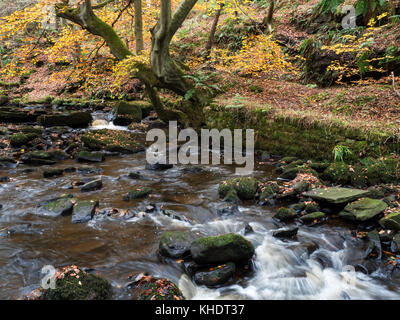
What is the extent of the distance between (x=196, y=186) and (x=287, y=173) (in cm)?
249

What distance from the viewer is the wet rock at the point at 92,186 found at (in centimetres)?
656

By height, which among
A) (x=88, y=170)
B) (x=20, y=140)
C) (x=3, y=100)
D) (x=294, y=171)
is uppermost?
(x=3, y=100)

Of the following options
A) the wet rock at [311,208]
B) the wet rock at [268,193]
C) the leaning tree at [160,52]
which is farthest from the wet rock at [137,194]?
the leaning tree at [160,52]

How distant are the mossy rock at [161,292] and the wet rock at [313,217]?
2959 millimetres

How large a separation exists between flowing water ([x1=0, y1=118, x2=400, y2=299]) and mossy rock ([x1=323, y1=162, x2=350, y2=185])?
195cm

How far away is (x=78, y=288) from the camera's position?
10.4 ft

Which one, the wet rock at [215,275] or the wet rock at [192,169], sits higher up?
the wet rock at [192,169]

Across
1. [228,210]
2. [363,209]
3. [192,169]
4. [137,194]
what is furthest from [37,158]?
[363,209]

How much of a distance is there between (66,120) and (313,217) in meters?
12.0

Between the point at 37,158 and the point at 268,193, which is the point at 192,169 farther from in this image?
the point at 37,158

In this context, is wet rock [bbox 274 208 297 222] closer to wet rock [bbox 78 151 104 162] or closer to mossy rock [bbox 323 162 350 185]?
mossy rock [bbox 323 162 350 185]

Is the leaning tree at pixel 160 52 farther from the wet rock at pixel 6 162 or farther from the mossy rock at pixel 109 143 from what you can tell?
the wet rock at pixel 6 162

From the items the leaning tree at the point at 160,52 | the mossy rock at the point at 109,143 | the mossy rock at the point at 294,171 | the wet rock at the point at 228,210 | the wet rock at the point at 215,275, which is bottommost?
the wet rock at the point at 215,275
